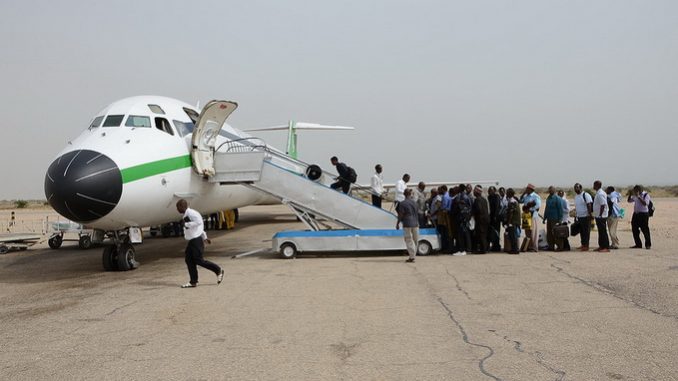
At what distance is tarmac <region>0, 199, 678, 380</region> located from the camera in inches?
193

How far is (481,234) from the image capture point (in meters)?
13.4

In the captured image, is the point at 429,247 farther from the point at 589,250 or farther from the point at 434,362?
the point at 434,362

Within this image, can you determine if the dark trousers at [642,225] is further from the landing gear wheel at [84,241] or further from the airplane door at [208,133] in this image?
the landing gear wheel at [84,241]

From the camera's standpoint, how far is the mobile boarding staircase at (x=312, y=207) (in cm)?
1334

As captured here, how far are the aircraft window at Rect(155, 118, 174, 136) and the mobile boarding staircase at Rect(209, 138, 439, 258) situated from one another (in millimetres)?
1465

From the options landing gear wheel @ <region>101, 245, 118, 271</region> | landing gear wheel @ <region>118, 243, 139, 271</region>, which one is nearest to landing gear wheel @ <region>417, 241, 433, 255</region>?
landing gear wheel @ <region>118, 243, 139, 271</region>

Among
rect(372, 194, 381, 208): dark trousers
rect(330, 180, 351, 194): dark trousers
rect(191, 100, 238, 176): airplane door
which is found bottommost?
rect(372, 194, 381, 208): dark trousers

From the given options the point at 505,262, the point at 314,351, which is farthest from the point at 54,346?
the point at 505,262

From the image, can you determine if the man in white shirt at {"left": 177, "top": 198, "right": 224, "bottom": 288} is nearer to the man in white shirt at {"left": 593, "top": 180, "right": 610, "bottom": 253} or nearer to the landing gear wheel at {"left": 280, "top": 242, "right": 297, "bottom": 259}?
the landing gear wheel at {"left": 280, "top": 242, "right": 297, "bottom": 259}

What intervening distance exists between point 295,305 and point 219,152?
694cm

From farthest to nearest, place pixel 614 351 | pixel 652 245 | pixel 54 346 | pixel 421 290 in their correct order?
1. pixel 652 245
2. pixel 421 290
3. pixel 54 346
4. pixel 614 351

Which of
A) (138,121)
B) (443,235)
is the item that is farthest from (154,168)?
(443,235)

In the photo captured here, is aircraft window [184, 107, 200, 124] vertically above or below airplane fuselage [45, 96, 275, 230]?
above

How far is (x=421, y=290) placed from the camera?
8703mm
